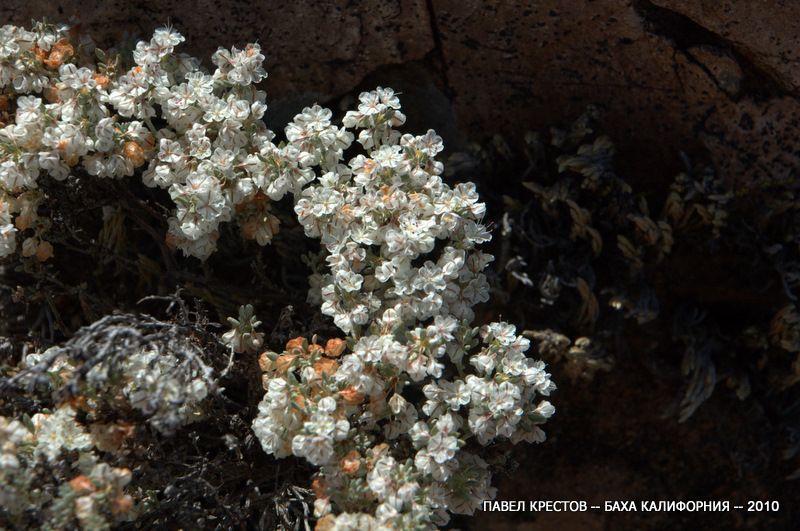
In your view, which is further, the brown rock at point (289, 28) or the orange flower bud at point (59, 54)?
the brown rock at point (289, 28)

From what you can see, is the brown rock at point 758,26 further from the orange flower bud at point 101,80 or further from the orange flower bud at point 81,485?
the orange flower bud at point 81,485

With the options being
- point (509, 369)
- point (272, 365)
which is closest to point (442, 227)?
point (509, 369)

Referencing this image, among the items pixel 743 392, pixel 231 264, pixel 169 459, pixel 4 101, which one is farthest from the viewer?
pixel 743 392

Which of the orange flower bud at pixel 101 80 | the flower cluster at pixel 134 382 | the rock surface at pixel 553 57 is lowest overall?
the flower cluster at pixel 134 382

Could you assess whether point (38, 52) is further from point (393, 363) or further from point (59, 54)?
point (393, 363)

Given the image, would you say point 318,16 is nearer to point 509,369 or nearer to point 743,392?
point 509,369

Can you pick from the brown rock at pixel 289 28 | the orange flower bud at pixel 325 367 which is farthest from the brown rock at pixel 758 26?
the orange flower bud at pixel 325 367

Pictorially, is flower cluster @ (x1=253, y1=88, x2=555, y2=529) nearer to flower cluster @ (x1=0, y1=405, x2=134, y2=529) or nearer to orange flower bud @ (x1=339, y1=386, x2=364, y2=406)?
orange flower bud @ (x1=339, y1=386, x2=364, y2=406)
